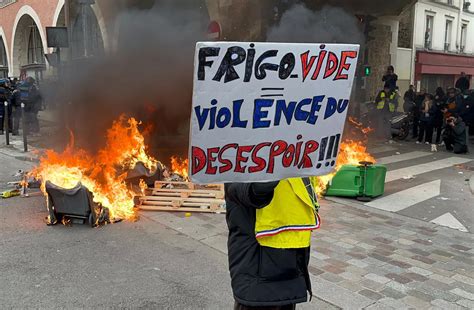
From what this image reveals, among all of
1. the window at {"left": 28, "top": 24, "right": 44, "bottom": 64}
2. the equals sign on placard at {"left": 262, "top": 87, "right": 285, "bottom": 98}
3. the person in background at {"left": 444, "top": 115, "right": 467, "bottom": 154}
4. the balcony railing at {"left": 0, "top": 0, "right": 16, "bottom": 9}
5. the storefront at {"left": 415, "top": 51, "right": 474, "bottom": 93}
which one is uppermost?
the balcony railing at {"left": 0, "top": 0, "right": 16, "bottom": 9}

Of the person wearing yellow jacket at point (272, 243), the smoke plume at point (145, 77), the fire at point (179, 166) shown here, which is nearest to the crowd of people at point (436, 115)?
the smoke plume at point (145, 77)

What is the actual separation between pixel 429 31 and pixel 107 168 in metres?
18.2

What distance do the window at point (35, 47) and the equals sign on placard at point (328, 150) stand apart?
2720 cm

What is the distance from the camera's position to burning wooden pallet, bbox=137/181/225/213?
19.5ft

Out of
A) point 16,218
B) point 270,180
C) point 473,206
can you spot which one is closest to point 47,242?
point 16,218

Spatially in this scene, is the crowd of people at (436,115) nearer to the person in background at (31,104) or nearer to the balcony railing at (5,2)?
the person in background at (31,104)

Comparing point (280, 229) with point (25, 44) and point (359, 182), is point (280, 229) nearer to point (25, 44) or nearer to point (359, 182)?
point (359, 182)

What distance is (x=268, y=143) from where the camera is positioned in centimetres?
195

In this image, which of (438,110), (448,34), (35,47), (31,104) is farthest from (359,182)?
(35,47)

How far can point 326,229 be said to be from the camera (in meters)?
5.35

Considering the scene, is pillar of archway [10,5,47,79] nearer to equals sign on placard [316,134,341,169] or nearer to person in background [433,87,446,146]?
person in background [433,87,446,146]

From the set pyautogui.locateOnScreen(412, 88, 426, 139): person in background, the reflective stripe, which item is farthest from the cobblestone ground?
pyautogui.locateOnScreen(412, 88, 426, 139): person in background

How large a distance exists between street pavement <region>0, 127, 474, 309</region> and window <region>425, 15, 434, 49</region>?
15.2 meters

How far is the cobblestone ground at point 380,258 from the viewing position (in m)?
3.66
